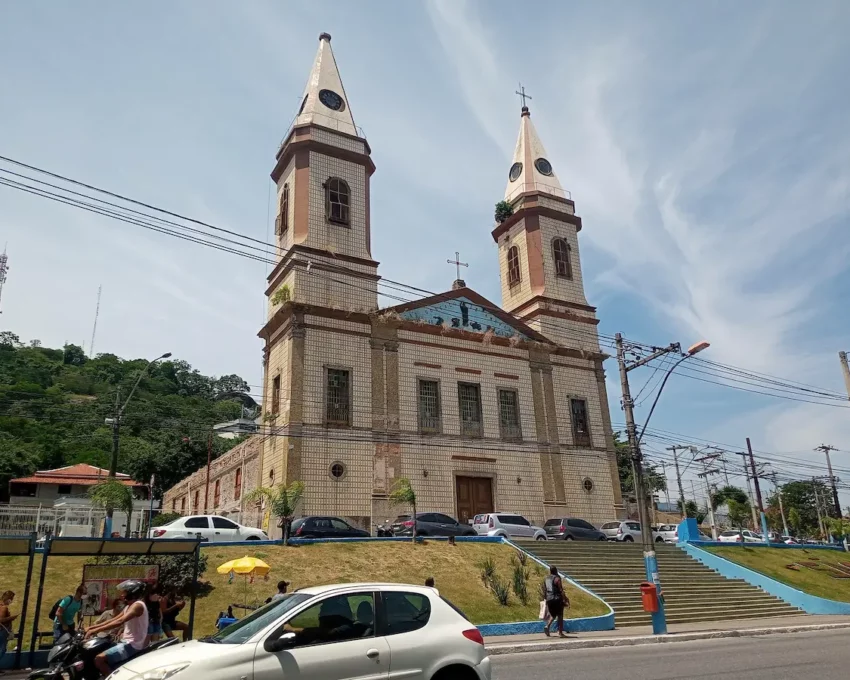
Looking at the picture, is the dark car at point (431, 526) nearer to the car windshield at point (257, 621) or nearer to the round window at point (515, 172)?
the car windshield at point (257, 621)

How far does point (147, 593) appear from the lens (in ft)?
39.3

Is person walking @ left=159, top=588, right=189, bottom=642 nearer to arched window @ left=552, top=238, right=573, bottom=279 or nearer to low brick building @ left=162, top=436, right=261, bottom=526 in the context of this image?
low brick building @ left=162, top=436, right=261, bottom=526

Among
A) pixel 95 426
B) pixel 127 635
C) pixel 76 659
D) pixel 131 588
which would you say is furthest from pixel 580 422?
pixel 95 426

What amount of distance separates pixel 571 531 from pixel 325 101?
2331 cm

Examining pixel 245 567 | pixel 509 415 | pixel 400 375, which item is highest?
pixel 400 375

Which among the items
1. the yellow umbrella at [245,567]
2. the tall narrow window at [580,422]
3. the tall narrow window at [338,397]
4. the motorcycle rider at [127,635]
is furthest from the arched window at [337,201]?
the motorcycle rider at [127,635]

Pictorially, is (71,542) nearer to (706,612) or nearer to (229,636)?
(229,636)

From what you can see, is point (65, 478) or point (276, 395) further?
point (65, 478)

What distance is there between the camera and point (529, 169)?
39.3 m

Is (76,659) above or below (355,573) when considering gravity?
below

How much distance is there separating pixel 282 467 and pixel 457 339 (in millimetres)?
10426

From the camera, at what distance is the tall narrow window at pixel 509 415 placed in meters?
32.3

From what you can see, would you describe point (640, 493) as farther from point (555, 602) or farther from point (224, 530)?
point (224, 530)

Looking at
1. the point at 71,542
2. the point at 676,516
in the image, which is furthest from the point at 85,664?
the point at 676,516
